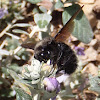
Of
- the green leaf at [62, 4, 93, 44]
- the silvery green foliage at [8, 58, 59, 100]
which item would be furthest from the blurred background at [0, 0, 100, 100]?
the silvery green foliage at [8, 58, 59, 100]

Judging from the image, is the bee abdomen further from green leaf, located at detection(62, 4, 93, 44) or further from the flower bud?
green leaf, located at detection(62, 4, 93, 44)

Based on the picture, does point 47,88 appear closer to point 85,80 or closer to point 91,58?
point 85,80

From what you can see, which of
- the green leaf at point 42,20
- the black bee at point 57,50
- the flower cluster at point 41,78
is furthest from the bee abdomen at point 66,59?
the green leaf at point 42,20

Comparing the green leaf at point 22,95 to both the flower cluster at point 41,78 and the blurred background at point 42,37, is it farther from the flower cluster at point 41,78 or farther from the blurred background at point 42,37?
the blurred background at point 42,37

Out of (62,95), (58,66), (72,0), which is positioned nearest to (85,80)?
(62,95)

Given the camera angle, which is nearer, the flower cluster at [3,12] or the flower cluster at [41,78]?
the flower cluster at [41,78]

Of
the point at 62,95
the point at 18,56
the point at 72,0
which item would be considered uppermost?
the point at 72,0

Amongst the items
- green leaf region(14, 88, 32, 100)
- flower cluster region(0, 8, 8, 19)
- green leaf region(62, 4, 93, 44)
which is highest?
flower cluster region(0, 8, 8, 19)

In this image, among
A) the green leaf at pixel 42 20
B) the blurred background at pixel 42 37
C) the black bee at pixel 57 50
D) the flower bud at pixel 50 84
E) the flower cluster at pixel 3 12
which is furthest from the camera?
the flower cluster at pixel 3 12
